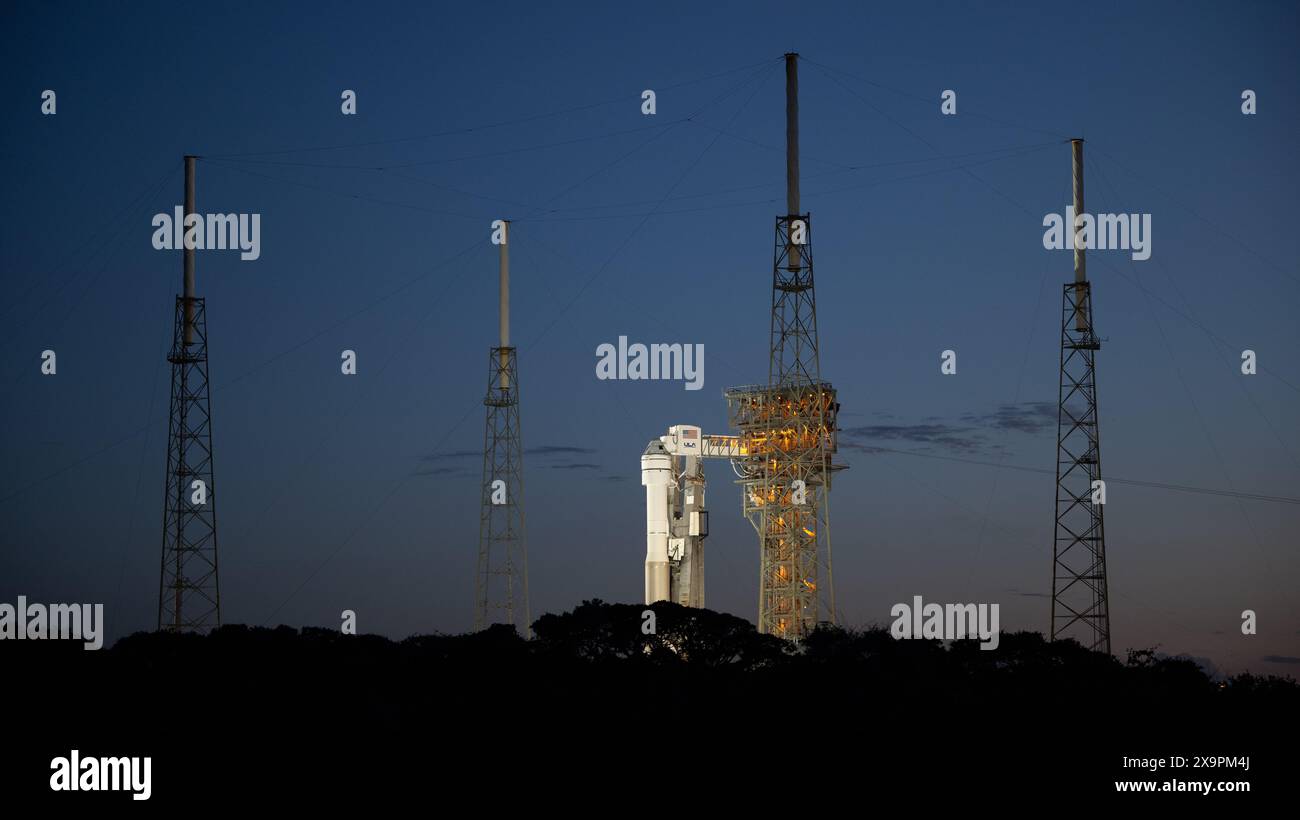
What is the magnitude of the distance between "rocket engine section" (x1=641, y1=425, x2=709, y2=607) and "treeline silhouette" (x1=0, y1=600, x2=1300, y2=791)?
45616 millimetres

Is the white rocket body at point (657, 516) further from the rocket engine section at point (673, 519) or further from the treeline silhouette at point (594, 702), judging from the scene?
the treeline silhouette at point (594, 702)

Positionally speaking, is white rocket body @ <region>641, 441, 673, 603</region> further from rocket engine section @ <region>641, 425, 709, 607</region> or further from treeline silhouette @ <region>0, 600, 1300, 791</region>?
treeline silhouette @ <region>0, 600, 1300, 791</region>

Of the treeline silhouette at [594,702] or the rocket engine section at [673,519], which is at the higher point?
the rocket engine section at [673,519]

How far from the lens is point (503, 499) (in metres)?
73.2

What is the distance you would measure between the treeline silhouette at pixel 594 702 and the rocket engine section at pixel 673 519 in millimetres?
45616

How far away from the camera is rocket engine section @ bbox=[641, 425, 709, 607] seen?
9819 centimetres

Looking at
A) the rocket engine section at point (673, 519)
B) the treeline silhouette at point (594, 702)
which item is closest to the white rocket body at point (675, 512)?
the rocket engine section at point (673, 519)

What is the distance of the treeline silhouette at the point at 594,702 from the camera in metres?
39.0

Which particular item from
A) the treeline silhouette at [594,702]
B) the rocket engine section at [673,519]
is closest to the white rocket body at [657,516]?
the rocket engine section at [673,519]

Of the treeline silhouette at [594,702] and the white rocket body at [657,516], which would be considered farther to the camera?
the white rocket body at [657,516]
